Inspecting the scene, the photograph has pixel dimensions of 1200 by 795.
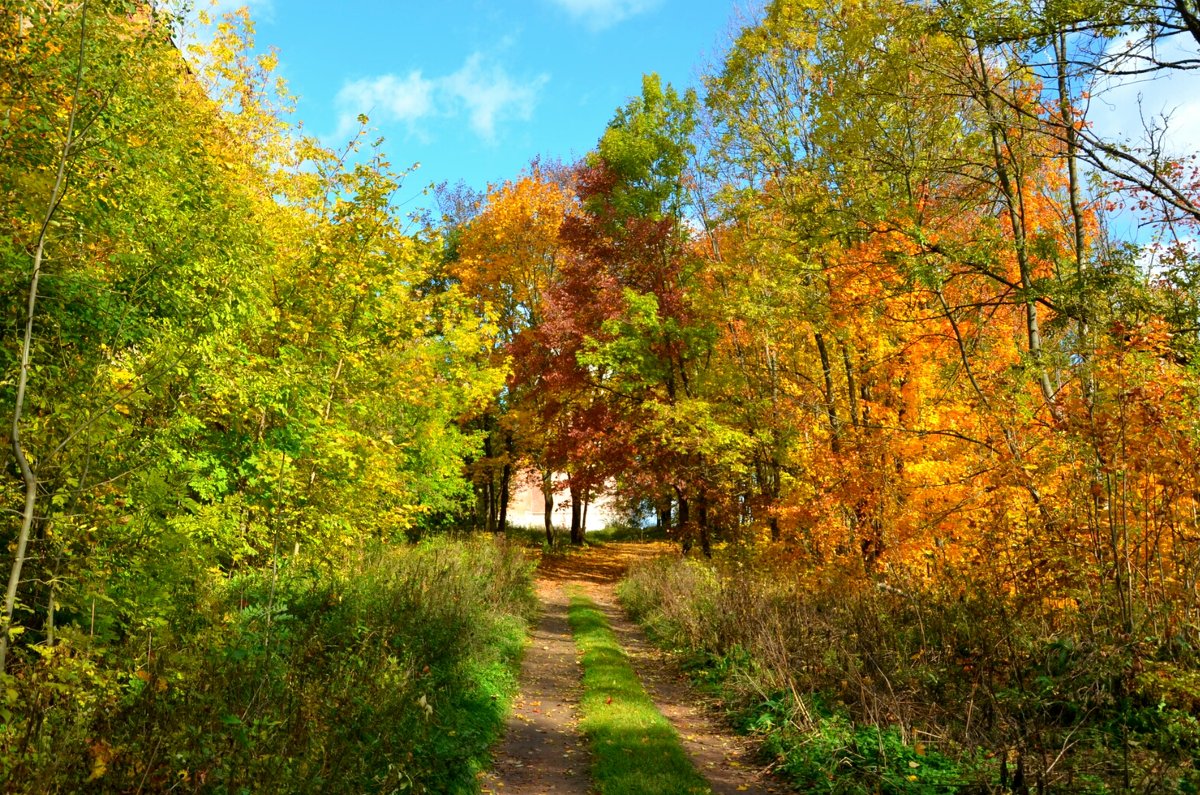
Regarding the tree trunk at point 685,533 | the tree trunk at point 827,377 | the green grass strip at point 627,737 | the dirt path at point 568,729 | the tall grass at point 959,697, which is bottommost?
the dirt path at point 568,729

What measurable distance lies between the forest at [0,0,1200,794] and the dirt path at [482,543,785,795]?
394 mm

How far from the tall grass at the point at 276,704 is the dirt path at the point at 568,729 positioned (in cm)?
34

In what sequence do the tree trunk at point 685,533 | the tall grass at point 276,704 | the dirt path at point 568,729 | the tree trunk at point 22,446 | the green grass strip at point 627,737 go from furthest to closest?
the tree trunk at point 685,533 → the dirt path at point 568,729 → the green grass strip at point 627,737 → the tree trunk at point 22,446 → the tall grass at point 276,704

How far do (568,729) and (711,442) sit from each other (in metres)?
8.69

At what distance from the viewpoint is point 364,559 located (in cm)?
1112

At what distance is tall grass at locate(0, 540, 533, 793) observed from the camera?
3.35m

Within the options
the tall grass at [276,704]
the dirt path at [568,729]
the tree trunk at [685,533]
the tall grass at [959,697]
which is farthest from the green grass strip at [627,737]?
the tree trunk at [685,533]

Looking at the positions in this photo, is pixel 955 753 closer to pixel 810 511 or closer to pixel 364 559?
pixel 810 511

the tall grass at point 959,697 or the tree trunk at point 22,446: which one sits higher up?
the tree trunk at point 22,446

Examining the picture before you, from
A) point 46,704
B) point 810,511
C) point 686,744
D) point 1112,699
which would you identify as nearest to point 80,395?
point 46,704

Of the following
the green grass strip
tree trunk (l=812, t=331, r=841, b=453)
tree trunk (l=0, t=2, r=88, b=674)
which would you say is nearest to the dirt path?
the green grass strip

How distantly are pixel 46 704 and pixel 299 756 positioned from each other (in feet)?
4.37

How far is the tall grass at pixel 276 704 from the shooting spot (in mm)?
3350

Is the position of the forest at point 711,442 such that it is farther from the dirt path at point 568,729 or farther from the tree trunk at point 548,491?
the tree trunk at point 548,491
